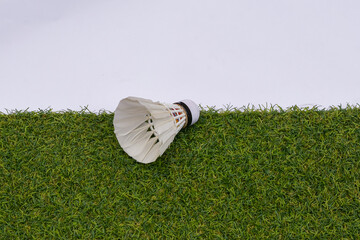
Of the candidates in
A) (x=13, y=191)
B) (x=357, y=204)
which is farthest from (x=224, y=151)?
(x=13, y=191)

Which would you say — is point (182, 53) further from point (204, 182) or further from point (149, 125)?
point (204, 182)

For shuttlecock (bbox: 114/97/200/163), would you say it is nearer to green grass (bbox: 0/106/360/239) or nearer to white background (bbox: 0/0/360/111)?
→ green grass (bbox: 0/106/360/239)

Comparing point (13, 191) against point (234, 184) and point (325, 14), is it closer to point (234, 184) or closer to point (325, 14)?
point (234, 184)

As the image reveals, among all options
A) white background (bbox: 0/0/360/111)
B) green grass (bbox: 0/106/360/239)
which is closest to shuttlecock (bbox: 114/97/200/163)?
green grass (bbox: 0/106/360/239)

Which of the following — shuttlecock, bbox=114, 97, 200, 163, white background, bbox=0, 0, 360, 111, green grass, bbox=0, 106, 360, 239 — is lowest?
green grass, bbox=0, 106, 360, 239

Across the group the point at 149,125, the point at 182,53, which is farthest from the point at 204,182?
the point at 182,53

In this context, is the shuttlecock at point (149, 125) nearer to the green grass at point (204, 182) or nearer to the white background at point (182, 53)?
the green grass at point (204, 182)
